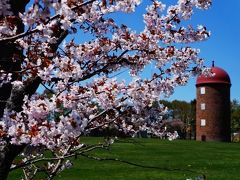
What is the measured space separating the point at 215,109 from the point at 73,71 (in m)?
62.1

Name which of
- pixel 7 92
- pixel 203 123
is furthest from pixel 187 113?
pixel 7 92

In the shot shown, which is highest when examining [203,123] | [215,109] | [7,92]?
[215,109]

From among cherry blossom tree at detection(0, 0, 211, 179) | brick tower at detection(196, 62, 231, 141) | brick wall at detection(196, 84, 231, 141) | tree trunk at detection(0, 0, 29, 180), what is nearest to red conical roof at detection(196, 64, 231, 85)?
brick tower at detection(196, 62, 231, 141)

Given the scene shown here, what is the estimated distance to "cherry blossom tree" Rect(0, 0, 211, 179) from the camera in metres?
2.89

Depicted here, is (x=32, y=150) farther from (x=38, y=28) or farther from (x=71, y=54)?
(x=38, y=28)

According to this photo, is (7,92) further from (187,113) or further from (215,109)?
(187,113)

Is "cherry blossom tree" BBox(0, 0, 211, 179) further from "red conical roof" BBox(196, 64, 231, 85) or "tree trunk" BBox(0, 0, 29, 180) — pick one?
"red conical roof" BBox(196, 64, 231, 85)

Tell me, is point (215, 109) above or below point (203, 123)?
above

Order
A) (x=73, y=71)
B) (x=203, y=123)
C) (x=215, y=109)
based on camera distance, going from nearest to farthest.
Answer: (x=73, y=71)
(x=215, y=109)
(x=203, y=123)

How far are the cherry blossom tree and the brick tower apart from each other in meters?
59.0

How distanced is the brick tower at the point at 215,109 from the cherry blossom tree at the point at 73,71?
2323 inches

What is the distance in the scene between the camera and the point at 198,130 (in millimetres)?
65375

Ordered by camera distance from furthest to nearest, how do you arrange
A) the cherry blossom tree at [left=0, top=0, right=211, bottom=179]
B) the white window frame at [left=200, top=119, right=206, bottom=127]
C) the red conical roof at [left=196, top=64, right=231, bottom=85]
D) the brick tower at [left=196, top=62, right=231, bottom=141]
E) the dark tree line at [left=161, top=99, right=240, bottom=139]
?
the dark tree line at [left=161, top=99, right=240, bottom=139], the white window frame at [left=200, top=119, right=206, bottom=127], the red conical roof at [left=196, top=64, right=231, bottom=85], the brick tower at [left=196, top=62, right=231, bottom=141], the cherry blossom tree at [left=0, top=0, right=211, bottom=179]

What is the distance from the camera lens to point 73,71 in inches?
137
